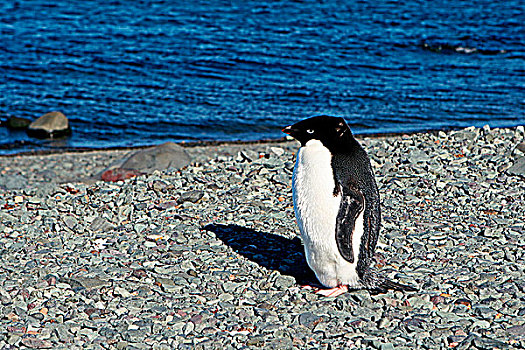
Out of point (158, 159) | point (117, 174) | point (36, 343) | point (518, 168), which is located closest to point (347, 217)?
point (36, 343)

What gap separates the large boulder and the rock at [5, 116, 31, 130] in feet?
15.7

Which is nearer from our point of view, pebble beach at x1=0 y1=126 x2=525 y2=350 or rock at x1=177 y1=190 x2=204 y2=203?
pebble beach at x1=0 y1=126 x2=525 y2=350

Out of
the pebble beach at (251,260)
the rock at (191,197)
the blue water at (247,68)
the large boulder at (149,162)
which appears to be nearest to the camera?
the pebble beach at (251,260)

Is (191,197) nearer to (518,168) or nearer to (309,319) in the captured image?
(309,319)

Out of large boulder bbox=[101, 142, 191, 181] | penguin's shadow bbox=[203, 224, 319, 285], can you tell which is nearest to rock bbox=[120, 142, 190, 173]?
large boulder bbox=[101, 142, 191, 181]

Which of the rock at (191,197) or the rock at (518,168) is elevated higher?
the rock at (518,168)

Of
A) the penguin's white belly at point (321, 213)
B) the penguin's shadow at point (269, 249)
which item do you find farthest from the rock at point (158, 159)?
the penguin's white belly at point (321, 213)

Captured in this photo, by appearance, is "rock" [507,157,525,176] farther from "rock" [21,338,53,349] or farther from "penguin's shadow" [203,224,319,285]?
"rock" [21,338,53,349]

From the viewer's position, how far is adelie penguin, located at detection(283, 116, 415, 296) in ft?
16.1

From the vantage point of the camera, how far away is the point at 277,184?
7.51m

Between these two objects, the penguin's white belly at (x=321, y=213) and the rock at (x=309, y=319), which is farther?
the penguin's white belly at (x=321, y=213)

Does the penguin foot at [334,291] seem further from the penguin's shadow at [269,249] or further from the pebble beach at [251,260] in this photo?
the penguin's shadow at [269,249]

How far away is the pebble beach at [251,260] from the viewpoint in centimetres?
454

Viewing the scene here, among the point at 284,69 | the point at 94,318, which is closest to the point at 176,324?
the point at 94,318
